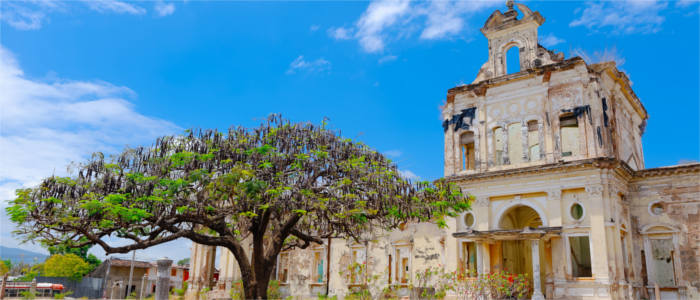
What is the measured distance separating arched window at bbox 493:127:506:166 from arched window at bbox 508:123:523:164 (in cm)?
48

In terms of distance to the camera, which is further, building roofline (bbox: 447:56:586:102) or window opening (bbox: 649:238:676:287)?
building roofline (bbox: 447:56:586:102)

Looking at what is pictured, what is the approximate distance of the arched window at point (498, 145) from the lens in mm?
24125

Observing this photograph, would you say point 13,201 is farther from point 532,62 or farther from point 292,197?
point 532,62

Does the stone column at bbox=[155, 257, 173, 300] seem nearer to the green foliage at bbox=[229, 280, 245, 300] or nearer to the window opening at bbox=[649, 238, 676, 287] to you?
the green foliage at bbox=[229, 280, 245, 300]

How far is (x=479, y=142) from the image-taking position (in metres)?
24.6

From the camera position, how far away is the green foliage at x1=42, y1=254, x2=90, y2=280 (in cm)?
4709

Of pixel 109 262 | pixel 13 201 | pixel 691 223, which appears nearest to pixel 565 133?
pixel 691 223

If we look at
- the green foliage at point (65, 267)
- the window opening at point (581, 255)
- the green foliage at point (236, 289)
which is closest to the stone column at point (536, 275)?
the window opening at point (581, 255)

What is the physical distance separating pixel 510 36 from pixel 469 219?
9312mm

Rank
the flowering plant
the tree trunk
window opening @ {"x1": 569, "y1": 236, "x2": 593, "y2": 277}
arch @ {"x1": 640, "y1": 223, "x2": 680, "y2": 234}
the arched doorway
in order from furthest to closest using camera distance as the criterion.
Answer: the arched doorway
window opening @ {"x1": 569, "y1": 236, "x2": 593, "y2": 277}
arch @ {"x1": 640, "y1": 223, "x2": 680, "y2": 234}
the flowering plant
the tree trunk

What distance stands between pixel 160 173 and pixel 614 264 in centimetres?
1672

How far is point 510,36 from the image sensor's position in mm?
25547

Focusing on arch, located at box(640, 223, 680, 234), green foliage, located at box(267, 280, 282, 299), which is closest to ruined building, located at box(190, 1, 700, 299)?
arch, located at box(640, 223, 680, 234)

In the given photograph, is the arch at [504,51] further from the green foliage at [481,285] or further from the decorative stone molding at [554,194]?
the green foliage at [481,285]
